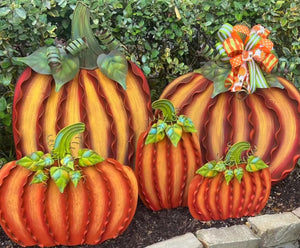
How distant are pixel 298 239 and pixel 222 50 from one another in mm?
1030

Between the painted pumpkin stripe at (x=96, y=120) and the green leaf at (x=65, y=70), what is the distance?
7cm

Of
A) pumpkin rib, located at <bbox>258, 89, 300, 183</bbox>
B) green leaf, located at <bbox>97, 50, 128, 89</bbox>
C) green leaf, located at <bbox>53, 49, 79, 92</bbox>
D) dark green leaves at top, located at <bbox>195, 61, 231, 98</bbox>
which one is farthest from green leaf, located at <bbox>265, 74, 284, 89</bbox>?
green leaf, located at <bbox>53, 49, 79, 92</bbox>

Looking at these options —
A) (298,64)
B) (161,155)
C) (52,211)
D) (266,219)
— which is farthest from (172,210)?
(298,64)

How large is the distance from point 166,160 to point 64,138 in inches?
20.5

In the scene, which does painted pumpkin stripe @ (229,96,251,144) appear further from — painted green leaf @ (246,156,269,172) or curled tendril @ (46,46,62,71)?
curled tendril @ (46,46,62,71)

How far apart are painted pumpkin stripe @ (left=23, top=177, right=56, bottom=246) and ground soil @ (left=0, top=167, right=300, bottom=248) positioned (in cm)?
18

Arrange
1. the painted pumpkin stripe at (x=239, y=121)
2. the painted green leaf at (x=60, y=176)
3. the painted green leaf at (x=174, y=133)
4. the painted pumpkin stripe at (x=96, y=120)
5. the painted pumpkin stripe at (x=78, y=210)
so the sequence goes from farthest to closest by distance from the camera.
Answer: the painted pumpkin stripe at (x=239, y=121) < the painted pumpkin stripe at (x=96, y=120) < the painted green leaf at (x=174, y=133) < the painted pumpkin stripe at (x=78, y=210) < the painted green leaf at (x=60, y=176)

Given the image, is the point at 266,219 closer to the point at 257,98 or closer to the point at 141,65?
the point at 257,98

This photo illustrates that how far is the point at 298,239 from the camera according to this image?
2.15 m

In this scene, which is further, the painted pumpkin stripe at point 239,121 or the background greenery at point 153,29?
the painted pumpkin stripe at point 239,121

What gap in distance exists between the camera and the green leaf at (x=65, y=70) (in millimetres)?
1925

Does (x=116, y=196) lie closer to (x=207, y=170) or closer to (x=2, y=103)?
(x=207, y=170)

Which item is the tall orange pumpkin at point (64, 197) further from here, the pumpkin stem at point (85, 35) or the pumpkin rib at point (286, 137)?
the pumpkin rib at point (286, 137)

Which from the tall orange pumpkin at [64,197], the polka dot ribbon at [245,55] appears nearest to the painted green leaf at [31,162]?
the tall orange pumpkin at [64,197]
